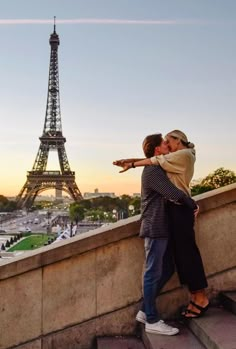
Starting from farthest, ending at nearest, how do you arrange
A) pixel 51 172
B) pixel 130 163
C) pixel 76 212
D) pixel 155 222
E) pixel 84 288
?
1. pixel 76 212
2. pixel 51 172
3. pixel 84 288
4. pixel 130 163
5. pixel 155 222

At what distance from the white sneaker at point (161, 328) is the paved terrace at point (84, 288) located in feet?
1.26

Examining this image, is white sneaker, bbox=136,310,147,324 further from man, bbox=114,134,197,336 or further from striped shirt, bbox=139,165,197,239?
striped shirt, bbox=139,165,197,239

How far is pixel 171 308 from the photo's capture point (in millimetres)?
4723

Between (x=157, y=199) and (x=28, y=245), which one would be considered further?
(x=28, y=245)

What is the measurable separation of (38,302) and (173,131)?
194 cm

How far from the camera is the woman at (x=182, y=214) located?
13.6ft

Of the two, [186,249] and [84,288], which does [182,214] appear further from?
[84,288]

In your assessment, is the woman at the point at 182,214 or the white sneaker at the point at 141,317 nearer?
the woman at the point at 182,214

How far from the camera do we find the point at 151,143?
169 inches

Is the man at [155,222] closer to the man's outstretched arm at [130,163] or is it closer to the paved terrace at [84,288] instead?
the man's outstretched arm at [130,163]

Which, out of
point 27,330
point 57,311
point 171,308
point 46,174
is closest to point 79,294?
point 57,311

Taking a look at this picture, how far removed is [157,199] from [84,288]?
1132 millimetres

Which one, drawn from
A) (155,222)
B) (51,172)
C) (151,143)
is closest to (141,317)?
(155,222)

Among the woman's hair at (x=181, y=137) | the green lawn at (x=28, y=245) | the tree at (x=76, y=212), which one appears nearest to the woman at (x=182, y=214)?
the woman's hair at (x=181, y=137)
